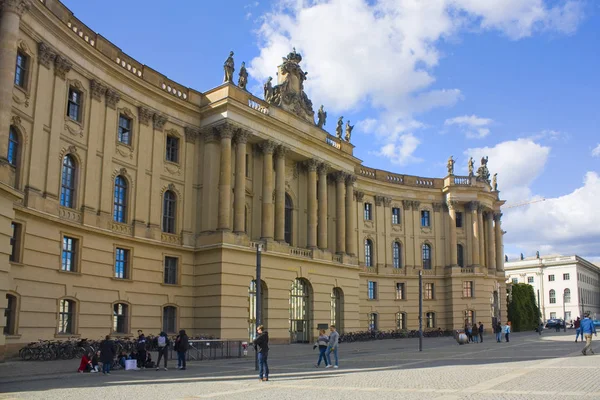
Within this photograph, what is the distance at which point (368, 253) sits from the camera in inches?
2430

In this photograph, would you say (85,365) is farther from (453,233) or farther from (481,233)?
(481,233)

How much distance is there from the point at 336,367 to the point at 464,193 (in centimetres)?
4622

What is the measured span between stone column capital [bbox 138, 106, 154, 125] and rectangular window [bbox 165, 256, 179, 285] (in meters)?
8.76

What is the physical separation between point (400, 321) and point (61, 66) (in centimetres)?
4395

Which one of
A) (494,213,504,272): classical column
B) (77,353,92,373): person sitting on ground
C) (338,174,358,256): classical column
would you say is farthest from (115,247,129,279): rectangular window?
(494,213,504,272): classical column

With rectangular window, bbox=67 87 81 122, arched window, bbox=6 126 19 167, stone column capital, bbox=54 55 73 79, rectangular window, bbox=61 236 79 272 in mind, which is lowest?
rectangular window, bbox=61 236 79 272

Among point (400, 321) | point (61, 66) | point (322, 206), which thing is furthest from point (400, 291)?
point (61, 66)

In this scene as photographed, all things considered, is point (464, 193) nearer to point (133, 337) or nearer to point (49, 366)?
point (133, 337)

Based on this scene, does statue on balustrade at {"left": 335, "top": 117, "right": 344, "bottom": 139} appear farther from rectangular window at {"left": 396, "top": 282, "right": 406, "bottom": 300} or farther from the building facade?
the building facade

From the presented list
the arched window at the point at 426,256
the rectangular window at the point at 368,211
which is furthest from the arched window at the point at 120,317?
the arched window at the point at 426,256

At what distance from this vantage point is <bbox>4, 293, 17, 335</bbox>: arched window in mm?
26375

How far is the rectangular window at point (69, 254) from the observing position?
30672 mm

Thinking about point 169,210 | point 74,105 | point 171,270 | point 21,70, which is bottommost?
point 171,270

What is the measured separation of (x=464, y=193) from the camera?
2630 inches
